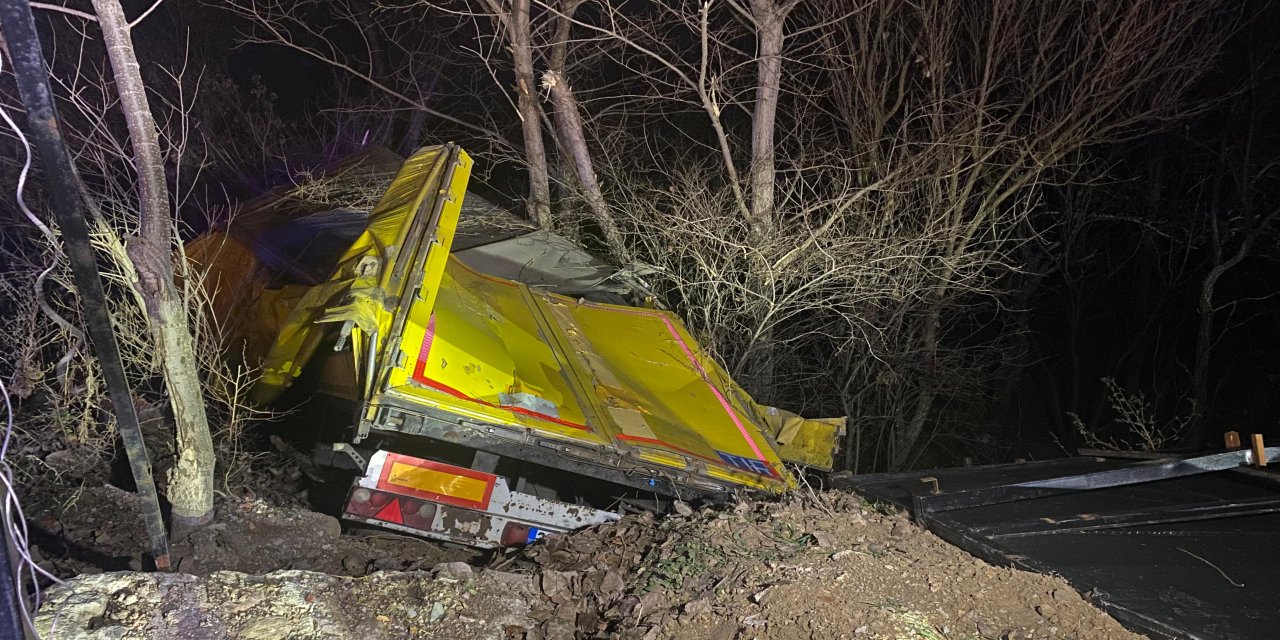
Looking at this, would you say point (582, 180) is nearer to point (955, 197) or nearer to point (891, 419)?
point (955, 197)

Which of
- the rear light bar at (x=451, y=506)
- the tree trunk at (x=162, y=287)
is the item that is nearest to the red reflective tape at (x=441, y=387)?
the rear light bar at (x=451, y=506)

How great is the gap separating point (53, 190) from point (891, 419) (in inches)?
365

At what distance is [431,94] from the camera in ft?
40.8

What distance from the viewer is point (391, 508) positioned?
4016 millimetres

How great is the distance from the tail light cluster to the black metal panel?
8.19 feet

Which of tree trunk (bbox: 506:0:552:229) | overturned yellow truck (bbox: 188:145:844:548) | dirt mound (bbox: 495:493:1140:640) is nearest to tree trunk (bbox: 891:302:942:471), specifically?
overturned yellow truck (bbox: 188:145:844:548)

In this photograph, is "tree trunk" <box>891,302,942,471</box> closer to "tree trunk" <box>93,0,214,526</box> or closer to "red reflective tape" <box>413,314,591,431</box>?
"red reflective tape" <box>413,314,591,431</box>

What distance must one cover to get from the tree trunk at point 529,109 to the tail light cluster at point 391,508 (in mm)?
3814

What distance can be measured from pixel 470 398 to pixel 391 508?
852mm

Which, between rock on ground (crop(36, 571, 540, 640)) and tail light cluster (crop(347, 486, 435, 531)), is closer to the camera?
rock on ground (crop(36, 571, 540, 640))

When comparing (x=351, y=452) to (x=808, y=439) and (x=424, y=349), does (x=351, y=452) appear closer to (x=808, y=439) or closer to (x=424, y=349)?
(x=424, y=349)

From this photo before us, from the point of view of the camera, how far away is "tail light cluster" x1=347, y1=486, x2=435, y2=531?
3.93 meters

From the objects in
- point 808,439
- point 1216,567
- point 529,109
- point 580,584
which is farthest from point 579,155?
point 1216,567

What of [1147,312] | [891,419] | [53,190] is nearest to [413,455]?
[53,190]
